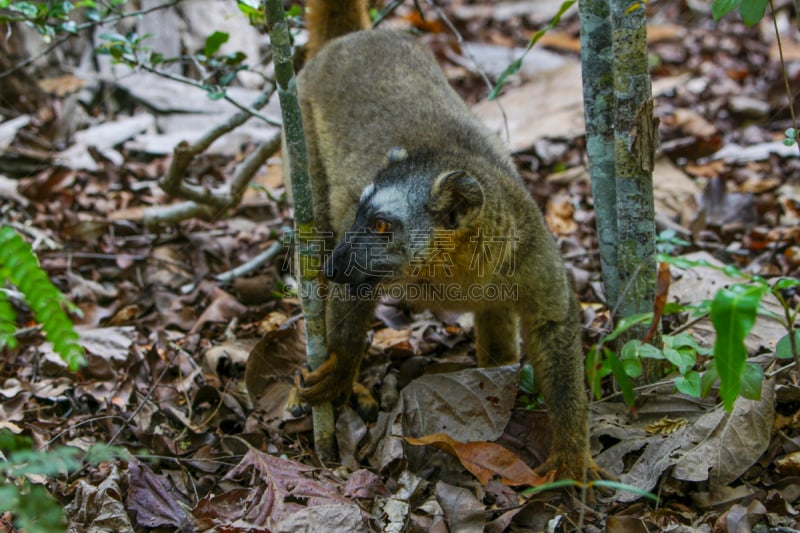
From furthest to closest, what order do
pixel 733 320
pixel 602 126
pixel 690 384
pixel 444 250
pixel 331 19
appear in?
pixel 331 19, pixel 602 126, pixel 444 250, pixel 690 384, pixel 733 320

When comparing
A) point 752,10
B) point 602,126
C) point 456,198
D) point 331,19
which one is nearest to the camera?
point 752,10

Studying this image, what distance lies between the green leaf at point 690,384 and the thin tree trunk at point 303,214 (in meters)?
1.84

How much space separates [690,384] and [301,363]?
2534mm

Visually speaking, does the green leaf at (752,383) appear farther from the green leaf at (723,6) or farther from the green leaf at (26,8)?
the green leaf at (26,8)

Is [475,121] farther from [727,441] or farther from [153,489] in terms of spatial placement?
[153,489]

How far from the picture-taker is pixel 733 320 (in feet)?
8.21

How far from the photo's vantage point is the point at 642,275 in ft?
13.9

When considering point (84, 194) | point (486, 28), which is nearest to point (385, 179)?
point (84, 194)

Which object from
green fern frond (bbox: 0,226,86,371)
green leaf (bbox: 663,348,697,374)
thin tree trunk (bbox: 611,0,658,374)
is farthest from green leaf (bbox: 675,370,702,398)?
green fern frond (bbox: 0,226,86,371)

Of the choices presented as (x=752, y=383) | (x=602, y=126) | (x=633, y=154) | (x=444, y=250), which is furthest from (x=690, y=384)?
(x=602, y=126)

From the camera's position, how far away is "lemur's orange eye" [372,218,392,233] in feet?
13.4

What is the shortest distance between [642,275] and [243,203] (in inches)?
177

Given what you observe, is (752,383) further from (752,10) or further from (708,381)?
(752,10)

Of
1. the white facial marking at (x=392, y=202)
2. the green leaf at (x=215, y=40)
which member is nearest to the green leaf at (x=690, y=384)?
the white facial marking at (x=392, y=202)
